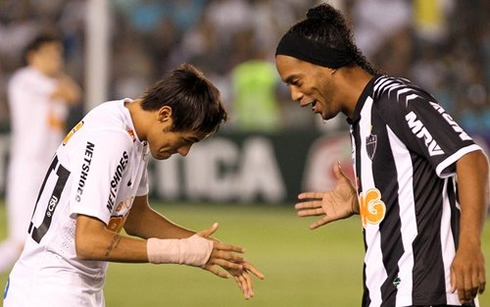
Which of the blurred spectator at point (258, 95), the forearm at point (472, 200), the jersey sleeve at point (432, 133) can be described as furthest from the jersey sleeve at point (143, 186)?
the blurred spectator at point (258, 95)

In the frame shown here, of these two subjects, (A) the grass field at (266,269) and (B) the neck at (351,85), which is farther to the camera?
(A) the grass field at (266,269)

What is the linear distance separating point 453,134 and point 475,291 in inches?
26.3

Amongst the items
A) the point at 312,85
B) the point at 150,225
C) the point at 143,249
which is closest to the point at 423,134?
the point at 312,85

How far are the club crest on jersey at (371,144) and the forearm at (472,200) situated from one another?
1.68ft

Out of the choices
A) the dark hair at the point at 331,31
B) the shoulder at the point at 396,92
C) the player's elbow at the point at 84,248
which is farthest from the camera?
the dark hair at the point at 331,31

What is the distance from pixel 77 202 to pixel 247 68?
15866mm

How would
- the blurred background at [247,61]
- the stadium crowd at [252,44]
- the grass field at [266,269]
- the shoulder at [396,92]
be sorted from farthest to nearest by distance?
the stadium crowd at [252,44], the blurred background at [247,61], the grass field at [266,269], the shoulder at [396,92]

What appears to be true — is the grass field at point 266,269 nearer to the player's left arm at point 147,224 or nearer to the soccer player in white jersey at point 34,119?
the soccer player in white jersey at point 34,119

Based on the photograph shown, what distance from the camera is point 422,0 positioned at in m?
21.0

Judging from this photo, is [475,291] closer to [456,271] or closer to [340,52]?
[456,271]

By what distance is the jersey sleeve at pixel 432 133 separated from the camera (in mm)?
5516

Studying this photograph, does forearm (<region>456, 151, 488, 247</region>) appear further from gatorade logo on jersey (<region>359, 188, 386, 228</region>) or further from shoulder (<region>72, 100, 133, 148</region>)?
shoulder (<region>72, 100, 133, 148</region>)

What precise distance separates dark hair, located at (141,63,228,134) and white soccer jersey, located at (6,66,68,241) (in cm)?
863

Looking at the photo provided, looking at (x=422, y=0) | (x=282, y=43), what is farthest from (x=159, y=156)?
(x=422, y=0)
